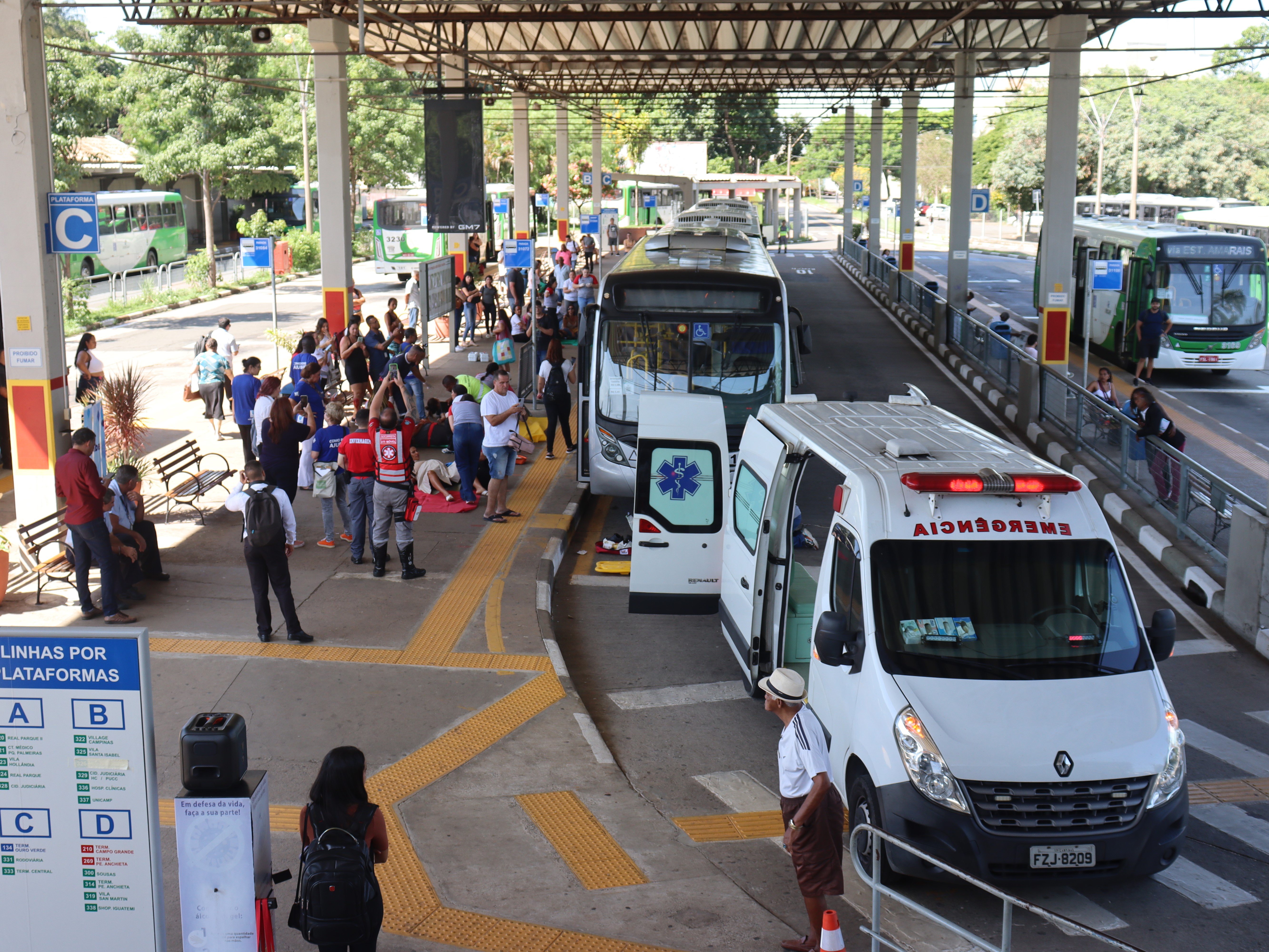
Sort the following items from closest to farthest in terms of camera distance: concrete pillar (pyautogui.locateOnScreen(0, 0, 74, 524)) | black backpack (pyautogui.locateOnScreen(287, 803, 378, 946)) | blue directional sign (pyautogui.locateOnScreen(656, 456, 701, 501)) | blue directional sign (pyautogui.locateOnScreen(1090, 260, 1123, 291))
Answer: black backpack (pyautogui.locateOnScreen(287, 803, 378, 946)) → blue directional sign (pyautogui.locateOnScreen(656, 456, 701, 501)) → concrete pillar (pyautogui.locateOnScreen(0, 0, 74, 524)) → blue directional sign (pyautogui.locateOnScreen(1090, 260, 1123, 291))

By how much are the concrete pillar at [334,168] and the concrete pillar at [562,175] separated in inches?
1052

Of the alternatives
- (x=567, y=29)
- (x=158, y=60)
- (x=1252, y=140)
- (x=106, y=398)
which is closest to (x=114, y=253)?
(x=158, y=60)

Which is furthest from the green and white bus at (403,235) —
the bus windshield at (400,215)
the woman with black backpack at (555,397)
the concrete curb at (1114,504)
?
the woman with black backpack at (555,397)

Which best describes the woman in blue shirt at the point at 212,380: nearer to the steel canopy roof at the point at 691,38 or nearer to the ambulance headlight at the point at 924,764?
the steel canopy roof at the point at 691,38

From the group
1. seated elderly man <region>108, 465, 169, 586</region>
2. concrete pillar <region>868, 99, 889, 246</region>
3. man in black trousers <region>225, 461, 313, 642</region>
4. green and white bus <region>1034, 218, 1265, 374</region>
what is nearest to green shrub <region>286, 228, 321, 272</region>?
concrete pillar <region>868, 99, 889, 246</region>

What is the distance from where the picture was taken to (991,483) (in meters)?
7.72

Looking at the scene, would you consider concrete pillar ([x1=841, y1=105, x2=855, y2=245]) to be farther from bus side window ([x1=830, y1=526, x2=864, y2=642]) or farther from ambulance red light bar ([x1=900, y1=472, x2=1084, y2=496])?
ambulance red light bar ([x1=900, y1=472, x2=1084, y2=496])

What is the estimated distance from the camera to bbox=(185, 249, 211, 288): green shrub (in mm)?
45938

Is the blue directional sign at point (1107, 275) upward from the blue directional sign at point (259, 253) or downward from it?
downward

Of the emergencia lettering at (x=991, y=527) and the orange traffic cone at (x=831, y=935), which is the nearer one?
the orange traffic cone at (x=831, y=935)

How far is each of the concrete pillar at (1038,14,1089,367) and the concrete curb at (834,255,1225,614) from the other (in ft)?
5.46

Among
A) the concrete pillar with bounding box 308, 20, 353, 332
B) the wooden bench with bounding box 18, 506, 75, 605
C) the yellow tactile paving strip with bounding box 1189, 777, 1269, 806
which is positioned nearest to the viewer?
the yellow tactile paving strip with bounding box 1189, 777, 1269, 806

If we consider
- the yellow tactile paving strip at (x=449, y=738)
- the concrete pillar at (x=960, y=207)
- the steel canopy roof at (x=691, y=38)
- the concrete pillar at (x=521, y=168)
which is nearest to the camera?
the yellow tactile paving strip at (x=449, y=738)

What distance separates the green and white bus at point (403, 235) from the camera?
156 feet
